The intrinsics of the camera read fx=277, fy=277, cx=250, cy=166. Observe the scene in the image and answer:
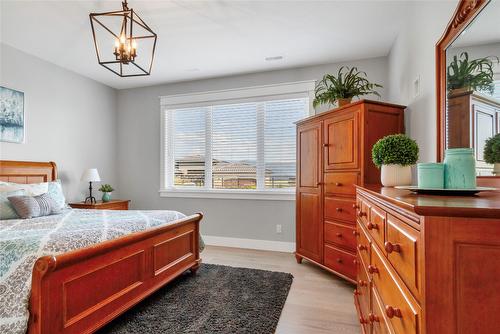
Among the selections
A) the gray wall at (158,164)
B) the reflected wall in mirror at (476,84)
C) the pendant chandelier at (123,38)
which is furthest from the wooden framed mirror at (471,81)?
the gray wall at (158,164)

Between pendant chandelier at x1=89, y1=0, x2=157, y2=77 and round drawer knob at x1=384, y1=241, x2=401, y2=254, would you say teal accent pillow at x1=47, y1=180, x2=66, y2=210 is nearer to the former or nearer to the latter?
pendant chandelier at x1=89, y1=0, x2=157, y2=77

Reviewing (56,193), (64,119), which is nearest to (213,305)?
(56,193)

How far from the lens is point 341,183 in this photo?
9.04 feet

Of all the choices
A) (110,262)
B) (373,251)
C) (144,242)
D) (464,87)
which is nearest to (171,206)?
(144,242)

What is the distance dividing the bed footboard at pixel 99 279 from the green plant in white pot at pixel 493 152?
7.18ft

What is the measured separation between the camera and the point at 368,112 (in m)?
2.53

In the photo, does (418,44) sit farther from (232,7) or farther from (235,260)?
(235,260)

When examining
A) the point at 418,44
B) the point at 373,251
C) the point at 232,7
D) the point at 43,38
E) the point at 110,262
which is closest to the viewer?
the point at 373,251

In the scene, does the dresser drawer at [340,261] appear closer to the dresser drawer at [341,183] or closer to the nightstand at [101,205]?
the dresser drawer at [341,183]

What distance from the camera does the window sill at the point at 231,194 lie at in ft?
13.1

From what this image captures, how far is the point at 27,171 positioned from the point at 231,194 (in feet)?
8.50

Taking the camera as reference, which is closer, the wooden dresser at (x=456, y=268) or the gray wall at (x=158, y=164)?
the wooden dresser at (x=456, y=268)

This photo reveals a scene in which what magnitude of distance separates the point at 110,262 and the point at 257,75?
3197mm

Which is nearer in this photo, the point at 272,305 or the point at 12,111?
the point at 272,305
